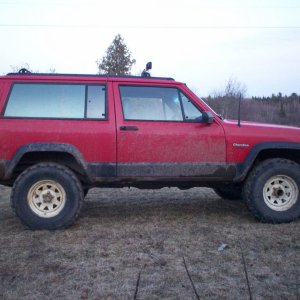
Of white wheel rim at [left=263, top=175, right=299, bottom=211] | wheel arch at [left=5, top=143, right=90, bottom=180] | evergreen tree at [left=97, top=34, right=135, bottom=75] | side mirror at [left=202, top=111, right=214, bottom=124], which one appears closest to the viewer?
wheel arch at [left=5, top=143, right=90, bottom=180]

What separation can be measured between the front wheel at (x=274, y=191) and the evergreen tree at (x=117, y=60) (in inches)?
703

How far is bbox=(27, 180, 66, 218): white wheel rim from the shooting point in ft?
17.5

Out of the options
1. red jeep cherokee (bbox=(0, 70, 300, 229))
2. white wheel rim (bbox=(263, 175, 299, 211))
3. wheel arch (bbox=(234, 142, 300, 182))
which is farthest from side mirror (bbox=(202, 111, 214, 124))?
white wheel rim (bbox=(263, 175, 299, 211))

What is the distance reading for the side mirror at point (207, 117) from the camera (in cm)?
545

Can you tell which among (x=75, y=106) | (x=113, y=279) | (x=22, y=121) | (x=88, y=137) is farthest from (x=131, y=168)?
(x=113, y=279)

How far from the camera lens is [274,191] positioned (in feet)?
18.8

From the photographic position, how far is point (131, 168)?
547 centimetres

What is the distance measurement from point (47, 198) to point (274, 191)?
304cm

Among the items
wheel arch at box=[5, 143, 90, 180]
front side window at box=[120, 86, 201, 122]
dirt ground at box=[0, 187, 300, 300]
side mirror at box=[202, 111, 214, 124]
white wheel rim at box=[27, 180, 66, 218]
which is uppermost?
front side window at box=[120, 86, 201, 122]

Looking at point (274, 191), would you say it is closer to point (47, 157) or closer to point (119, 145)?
point (119, 145)

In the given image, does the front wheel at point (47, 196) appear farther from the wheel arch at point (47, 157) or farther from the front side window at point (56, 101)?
the front side window at point (56, 101)

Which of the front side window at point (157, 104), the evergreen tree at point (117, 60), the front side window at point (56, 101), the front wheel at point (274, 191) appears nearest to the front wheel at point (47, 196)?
→ the front side window at point (56, 101)

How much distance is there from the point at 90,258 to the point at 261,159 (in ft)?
9.53

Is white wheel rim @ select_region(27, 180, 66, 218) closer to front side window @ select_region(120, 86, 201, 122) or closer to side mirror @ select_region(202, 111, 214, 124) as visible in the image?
front side window @ select_region(120, 86, 201, 122)
